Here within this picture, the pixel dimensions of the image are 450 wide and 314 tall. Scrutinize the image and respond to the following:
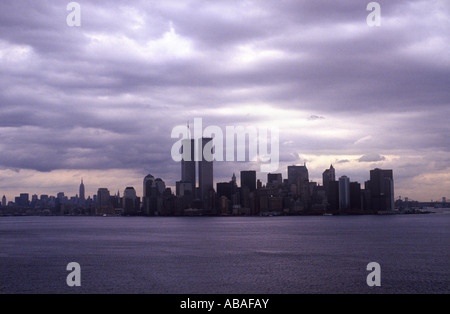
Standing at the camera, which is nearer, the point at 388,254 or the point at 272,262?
the point at 272,262

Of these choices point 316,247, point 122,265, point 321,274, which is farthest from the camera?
point 316,247

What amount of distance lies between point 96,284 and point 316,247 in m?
65.8

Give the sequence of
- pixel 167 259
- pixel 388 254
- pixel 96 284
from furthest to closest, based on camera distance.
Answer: pixel 388 254
pixel 167 259
pixel 96 284

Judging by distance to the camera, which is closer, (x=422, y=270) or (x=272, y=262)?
(x=422, y=270)
